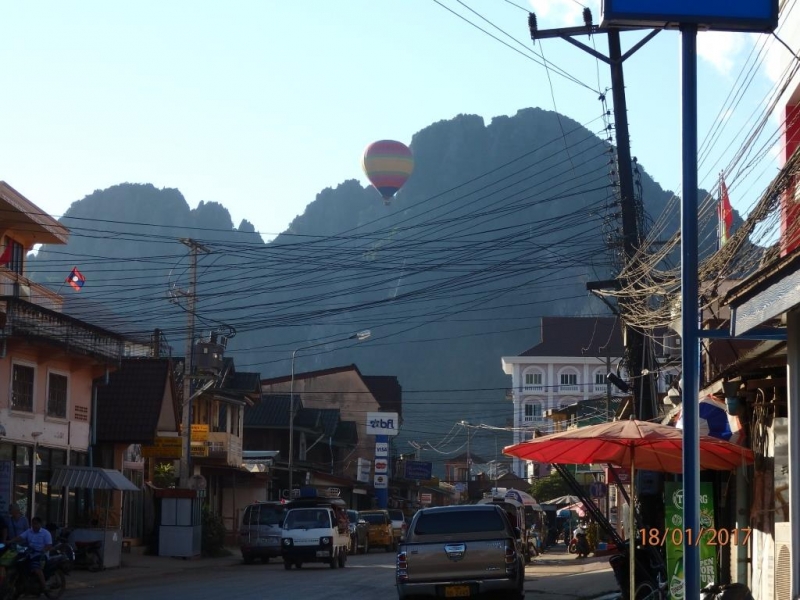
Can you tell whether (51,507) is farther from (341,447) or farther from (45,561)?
(341,447)

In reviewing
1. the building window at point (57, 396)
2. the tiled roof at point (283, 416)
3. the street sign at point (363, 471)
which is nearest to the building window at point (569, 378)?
the street sign at point (363, 471)

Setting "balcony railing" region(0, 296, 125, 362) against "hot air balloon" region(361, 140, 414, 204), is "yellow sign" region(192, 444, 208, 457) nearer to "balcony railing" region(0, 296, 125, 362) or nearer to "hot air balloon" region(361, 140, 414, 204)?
"balcony railing" region(0, 296, 125, 362)

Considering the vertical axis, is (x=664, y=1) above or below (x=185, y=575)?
above

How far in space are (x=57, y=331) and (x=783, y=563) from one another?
23.1 meters

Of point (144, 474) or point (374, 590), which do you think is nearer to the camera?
point (374, 590)

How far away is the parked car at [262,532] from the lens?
4022 cm

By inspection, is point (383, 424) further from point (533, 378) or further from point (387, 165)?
point (533, 378)

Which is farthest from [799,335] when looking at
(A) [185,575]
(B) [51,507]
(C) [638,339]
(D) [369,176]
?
(D) [369,176]

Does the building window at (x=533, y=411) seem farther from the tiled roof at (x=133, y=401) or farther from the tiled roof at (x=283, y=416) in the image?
the tiled roof at (x=133, y=401)

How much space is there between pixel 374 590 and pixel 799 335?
14.1 metres

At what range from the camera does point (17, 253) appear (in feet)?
121

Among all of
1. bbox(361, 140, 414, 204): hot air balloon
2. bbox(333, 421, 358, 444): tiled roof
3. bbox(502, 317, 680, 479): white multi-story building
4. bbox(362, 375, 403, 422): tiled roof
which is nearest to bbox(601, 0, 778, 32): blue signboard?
bbox(333, 421, 358, 444): tiled roof

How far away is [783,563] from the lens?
1354 cm
